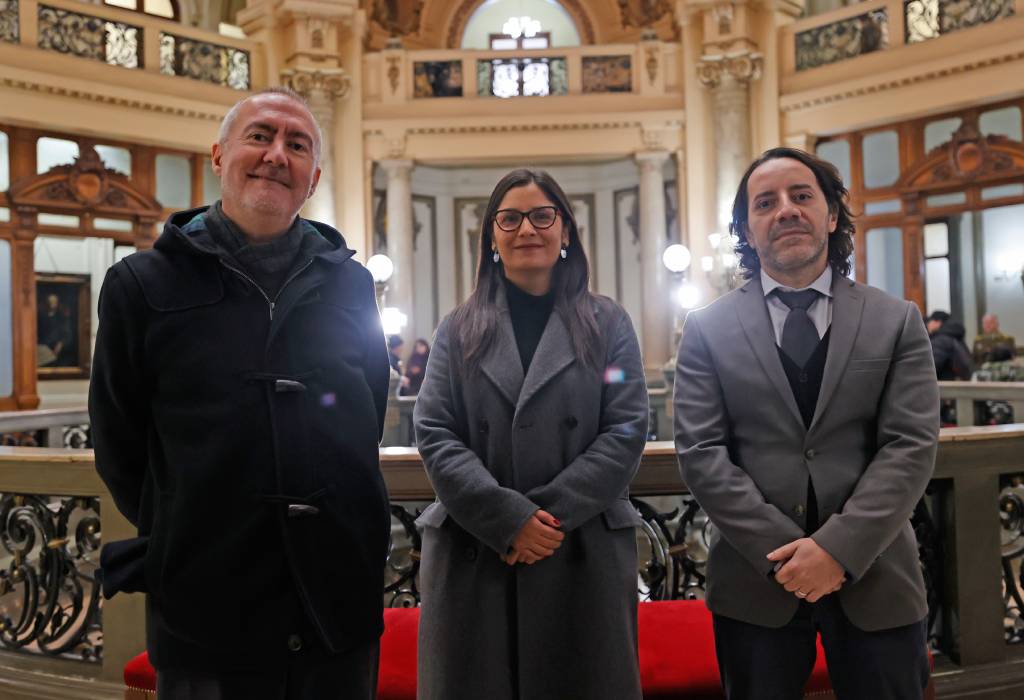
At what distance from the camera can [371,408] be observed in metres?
1.85

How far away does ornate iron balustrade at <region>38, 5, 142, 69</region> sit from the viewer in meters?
10.6

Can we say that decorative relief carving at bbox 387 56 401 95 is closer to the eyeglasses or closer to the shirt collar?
the eyeglasses

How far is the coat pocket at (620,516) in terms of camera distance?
2.06 m

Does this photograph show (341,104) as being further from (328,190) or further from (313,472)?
(313,472)

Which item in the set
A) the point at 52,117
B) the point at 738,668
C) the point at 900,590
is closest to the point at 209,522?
the point at 738,668

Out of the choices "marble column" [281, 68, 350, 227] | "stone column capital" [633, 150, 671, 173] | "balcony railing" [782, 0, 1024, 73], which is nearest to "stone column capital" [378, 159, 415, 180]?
"marble column" [281, 68, 350, 227]

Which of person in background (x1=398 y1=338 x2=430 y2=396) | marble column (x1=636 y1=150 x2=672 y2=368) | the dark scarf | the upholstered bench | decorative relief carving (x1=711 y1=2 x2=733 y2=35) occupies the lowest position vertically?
the upholstered bench

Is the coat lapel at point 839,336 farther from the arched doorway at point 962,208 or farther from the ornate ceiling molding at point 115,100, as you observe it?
the ornate ceiling molding at point 115,100

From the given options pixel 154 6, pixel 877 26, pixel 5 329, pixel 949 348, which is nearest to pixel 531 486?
pixel 949 348

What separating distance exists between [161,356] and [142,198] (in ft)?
35.4

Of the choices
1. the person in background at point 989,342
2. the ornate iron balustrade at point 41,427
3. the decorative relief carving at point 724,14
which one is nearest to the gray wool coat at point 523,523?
the ornate iron balustrade at point 41,427

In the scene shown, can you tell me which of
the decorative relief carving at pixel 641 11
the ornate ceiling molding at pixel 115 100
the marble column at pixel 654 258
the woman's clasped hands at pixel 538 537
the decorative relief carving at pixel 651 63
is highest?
the decorative relief carving at pixel 641 11

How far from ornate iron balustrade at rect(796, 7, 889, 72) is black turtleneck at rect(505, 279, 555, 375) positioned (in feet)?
36.2

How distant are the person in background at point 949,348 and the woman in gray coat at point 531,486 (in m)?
6.59
